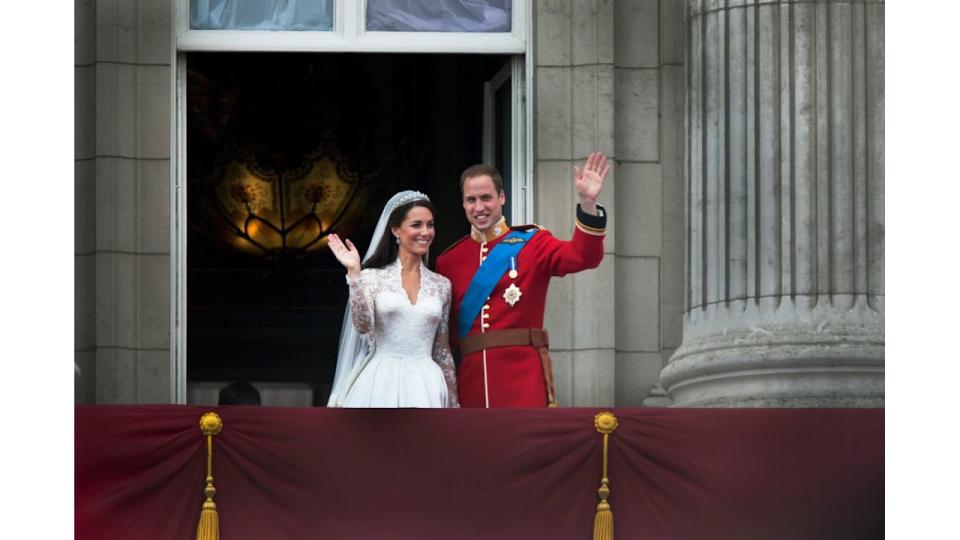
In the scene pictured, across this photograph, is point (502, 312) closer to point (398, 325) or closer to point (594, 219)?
point (398, 325)

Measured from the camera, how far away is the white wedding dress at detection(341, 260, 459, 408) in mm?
16031

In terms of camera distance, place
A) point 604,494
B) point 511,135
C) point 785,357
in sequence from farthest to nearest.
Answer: point 511,135
point 785,357
point 604,494

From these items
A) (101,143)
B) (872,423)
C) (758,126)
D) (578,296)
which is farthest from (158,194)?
(872,423)

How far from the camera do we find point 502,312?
16.6 metres

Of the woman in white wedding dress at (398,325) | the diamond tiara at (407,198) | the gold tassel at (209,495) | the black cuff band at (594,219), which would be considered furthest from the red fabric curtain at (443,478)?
the diamond tiara at (407,198)

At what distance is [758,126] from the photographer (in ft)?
58.7

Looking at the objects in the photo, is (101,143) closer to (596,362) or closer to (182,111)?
(182,111)

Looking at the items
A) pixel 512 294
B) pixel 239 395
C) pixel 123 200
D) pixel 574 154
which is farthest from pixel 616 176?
pixel 239 395

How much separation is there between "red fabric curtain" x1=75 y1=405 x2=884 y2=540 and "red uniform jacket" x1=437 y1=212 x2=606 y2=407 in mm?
462

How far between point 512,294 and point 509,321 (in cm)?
16

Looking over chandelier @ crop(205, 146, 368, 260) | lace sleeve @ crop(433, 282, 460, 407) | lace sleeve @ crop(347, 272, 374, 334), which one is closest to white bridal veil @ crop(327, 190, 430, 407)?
lace sleeve @ crop(347, 272, 374, 334)

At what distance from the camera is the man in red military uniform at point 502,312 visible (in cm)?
1658

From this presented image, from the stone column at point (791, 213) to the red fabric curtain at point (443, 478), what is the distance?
1.24 metres

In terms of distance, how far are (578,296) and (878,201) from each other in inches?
85.3
